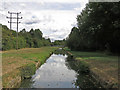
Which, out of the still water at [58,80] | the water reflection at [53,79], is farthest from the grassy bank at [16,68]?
the water reflection at [53,79]

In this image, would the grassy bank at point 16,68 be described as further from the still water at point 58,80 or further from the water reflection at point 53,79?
the water reflection at point 53,79

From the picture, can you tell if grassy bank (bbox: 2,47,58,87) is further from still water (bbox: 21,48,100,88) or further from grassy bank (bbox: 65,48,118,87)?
grassy bank (bbox: 65,48,118,87)

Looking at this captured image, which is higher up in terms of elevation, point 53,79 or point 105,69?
point 105,69

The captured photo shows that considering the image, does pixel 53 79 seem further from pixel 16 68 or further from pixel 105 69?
pixel 105 69

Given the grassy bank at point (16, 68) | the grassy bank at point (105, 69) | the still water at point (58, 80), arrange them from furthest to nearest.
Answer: the still water at point (58, 80), the grassy bank at point (105, 69), the grassy bank at point (16, 68)

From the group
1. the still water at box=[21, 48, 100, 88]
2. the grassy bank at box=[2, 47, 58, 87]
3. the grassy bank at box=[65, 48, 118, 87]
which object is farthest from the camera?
the still water at box=[21, 48, 100, 88]

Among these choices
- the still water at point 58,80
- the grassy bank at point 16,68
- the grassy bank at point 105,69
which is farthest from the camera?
the still water at point 58,80

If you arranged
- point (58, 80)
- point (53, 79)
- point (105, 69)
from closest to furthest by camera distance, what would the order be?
point (58, 80) → point (53, 79) → point (105, 69)

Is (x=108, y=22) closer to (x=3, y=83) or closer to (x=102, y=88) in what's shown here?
(x=102, y=88)

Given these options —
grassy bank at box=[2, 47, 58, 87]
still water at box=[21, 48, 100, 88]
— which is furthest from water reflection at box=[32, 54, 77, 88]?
grassy bank at box=[2, 47, 58, 87]

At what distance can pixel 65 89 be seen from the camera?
28.5 feet

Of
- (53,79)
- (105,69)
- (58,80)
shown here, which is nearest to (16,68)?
(53,79)

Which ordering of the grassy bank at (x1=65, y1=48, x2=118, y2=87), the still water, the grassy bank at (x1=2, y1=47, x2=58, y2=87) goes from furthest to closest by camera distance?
the still water < the grassy bank at (x1=65, y1=48, x2=118, y2=87) < the grassy bank at (x1=2, y1=47, x2=58, y2=87)

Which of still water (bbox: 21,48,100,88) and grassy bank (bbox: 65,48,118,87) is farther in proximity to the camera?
still water (bbox: 21,48,100,88)
